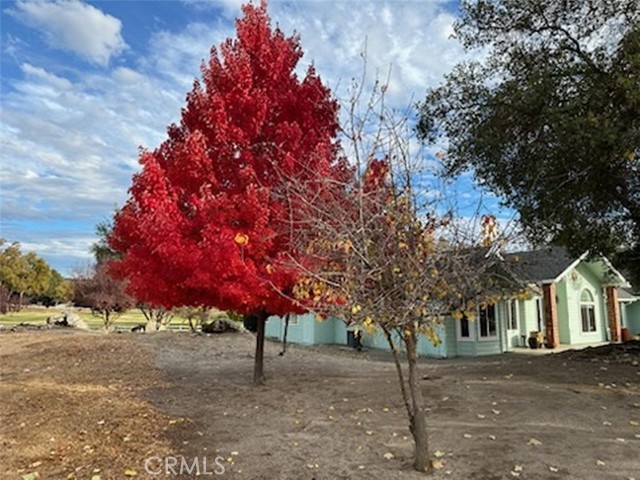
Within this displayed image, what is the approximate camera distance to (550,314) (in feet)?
71.9

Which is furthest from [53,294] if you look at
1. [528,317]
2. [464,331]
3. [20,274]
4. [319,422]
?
[319,422]

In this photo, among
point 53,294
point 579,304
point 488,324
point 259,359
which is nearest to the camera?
point 259,359

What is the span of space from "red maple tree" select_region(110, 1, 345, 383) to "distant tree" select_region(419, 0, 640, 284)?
2.93 meters

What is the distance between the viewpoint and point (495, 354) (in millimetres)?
20594

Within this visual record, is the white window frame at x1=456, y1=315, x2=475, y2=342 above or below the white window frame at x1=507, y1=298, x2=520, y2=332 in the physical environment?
below

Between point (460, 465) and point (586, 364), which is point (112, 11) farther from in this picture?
point (586, 364)

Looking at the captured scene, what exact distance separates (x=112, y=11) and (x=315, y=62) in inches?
149

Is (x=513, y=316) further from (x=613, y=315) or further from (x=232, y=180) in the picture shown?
(x=232, y=180)

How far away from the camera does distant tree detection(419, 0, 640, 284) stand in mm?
8391

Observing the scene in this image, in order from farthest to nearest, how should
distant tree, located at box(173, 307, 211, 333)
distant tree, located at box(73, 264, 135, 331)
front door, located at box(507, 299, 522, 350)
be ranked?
distant tree, located at box(73, 264, 135, 331)
distant tree, located at box(173, 307, 211, 333)
front door, located at box(507, 299, 522, 350)

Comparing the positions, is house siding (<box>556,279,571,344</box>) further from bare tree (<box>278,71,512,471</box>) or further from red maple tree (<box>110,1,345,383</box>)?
bare tree (<box>278,71,512,471</box>)

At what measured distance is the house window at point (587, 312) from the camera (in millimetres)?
24188

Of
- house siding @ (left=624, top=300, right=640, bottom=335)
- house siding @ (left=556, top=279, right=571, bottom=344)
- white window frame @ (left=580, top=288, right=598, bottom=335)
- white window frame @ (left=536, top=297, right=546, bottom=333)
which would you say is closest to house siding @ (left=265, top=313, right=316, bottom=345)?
white window frame @ (left=536, top=297, right=546, bottom=333)

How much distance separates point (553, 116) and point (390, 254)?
527 centimetres
